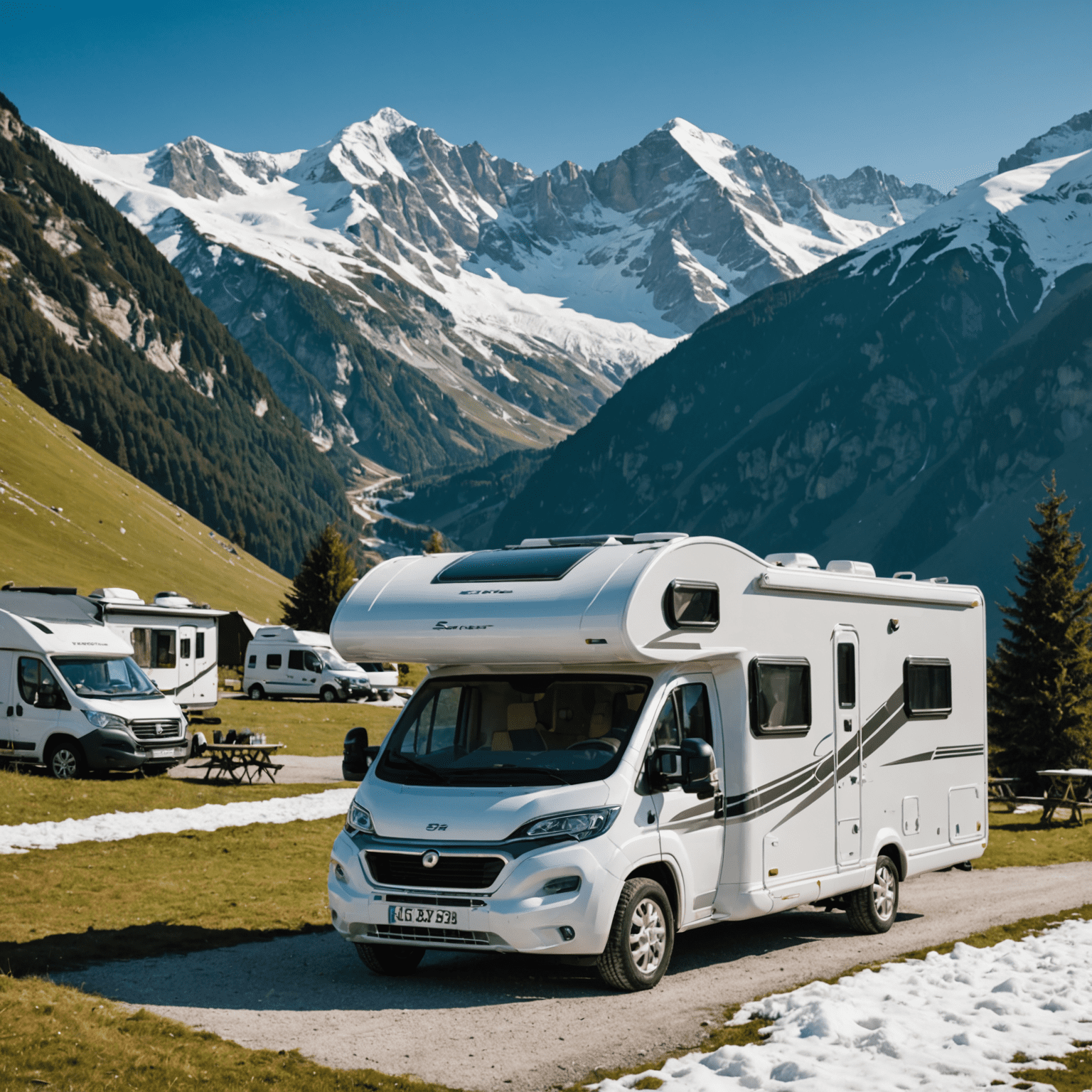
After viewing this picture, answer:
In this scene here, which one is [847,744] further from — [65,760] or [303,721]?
[303,721]

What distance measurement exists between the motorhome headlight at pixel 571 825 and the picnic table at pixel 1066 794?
710 inches

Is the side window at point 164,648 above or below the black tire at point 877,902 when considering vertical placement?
above

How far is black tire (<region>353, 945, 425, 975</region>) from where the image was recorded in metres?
10.6

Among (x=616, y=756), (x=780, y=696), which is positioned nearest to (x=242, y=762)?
(x=780, y=696)

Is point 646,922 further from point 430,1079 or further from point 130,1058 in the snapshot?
point 130,1058

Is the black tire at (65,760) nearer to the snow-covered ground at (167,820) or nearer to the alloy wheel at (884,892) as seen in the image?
the snow-covered ground at (167,820)

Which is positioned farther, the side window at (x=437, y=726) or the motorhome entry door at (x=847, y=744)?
the motorhome entry door at (x=847, y=744)

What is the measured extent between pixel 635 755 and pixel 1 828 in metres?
13.0

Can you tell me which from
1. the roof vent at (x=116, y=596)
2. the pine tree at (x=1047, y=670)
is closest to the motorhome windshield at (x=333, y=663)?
the roof vent at (x=116, y=596)

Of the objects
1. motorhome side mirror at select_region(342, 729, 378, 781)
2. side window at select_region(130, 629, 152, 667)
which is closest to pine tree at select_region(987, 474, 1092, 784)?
side window at select_region(130, 629, 152, 667)

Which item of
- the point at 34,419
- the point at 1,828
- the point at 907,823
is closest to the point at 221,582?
the point at 34,419

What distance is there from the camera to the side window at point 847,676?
12.9m

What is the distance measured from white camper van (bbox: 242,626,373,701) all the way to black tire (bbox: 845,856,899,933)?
44575mm

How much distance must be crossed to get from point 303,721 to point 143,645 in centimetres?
752
